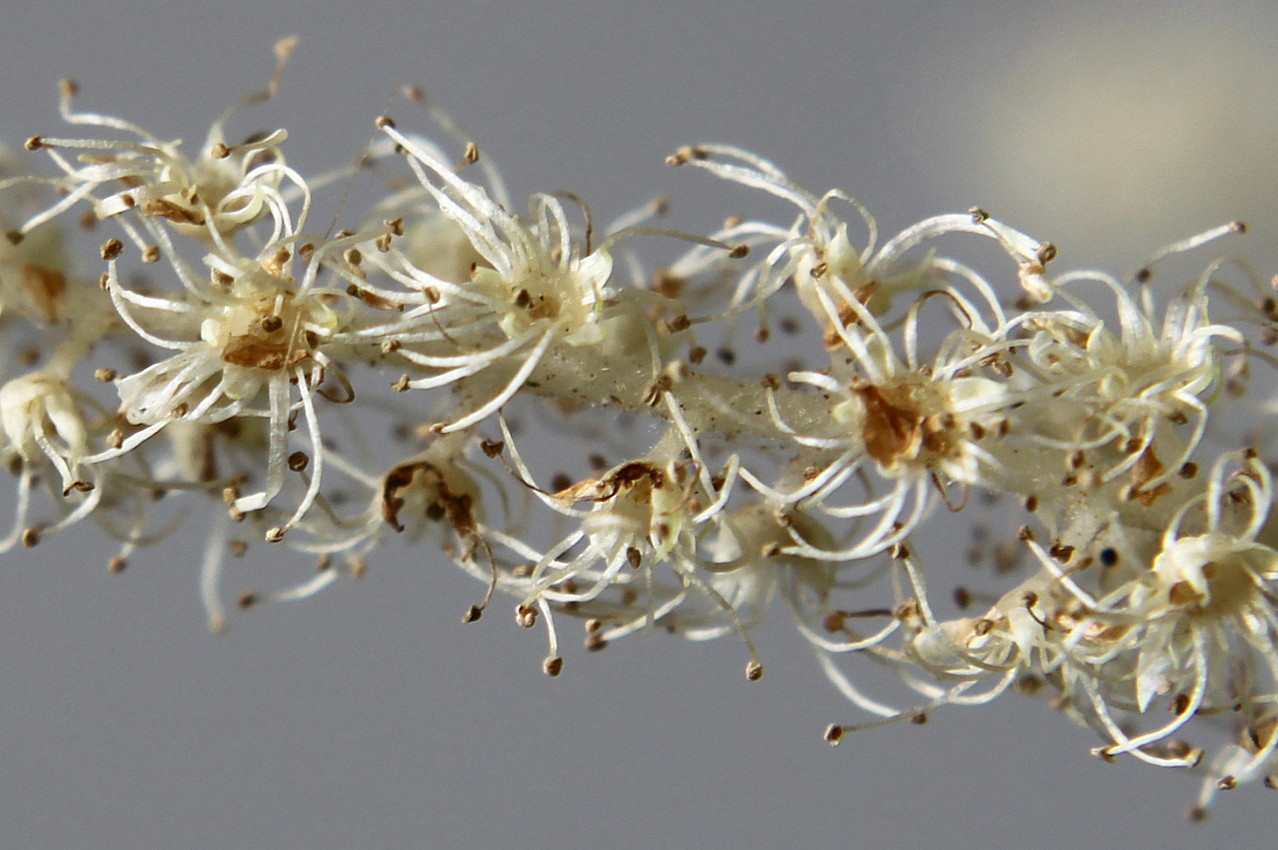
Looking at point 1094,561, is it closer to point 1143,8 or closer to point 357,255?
point 357,255

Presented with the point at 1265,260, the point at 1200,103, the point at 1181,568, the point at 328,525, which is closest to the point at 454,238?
the point at 328,525

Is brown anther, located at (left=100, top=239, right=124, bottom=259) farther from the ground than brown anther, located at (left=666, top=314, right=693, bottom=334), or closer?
farther from the ground

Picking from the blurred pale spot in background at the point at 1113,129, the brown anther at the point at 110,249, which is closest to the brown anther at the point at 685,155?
the brown anther at the point at 110,249

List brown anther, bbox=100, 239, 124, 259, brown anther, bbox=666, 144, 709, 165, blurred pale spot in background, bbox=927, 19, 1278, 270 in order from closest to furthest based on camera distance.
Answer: brown anther, bbox=100, 239, 124, 259 → brown anther, bbox=666, 144, 709, 165 → blurred pale spot in background, bbox=927, 19, 1278, 270

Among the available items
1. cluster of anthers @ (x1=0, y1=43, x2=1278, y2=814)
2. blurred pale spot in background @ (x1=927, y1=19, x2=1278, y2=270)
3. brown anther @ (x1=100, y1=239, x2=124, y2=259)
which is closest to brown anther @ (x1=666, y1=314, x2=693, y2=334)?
cluster of anthers @ (x1=0, y1=43, x2=1278, y2=814)

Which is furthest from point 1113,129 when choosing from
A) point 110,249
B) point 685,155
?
point 110,249

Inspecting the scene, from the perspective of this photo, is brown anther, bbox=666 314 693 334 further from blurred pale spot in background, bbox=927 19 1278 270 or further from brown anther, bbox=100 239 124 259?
blurred pale spot in background, bbox=927 19 1278 270

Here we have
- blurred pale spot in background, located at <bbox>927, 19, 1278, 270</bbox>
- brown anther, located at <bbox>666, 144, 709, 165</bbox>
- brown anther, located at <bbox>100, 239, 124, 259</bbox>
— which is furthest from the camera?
blurred pale spot in background, located at <bbox>927, 19, 1278, 270</bbox>

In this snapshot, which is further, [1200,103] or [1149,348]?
[1200,103]
